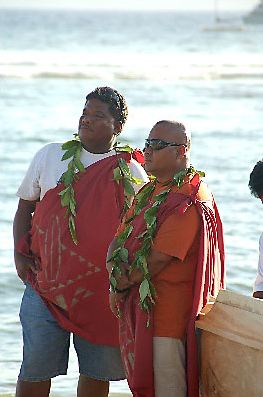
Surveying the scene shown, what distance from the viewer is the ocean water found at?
9.85 meters

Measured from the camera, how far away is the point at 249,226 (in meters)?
12.0

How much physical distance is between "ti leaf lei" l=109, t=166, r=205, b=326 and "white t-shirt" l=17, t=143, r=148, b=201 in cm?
38

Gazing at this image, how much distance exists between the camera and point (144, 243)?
4.87 metres

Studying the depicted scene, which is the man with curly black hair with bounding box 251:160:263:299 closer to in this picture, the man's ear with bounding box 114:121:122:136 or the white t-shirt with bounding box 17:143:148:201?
the white t-shirt with bounding box 17:143:148:201

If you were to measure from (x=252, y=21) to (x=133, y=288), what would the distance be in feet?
376

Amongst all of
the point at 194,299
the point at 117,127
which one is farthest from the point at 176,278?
the point at 117,127

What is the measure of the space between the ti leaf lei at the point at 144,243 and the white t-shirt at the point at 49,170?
1.23 feet

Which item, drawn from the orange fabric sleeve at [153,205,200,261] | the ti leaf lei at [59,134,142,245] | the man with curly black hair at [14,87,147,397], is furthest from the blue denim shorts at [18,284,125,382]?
the orange fabric sleeve at [153,205,200,261]

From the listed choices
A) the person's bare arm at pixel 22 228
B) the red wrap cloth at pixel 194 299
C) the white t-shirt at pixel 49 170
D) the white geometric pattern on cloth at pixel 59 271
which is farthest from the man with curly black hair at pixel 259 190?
the person's bare arm at pixel 22 228

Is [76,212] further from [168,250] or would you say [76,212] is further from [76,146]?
[168,250]

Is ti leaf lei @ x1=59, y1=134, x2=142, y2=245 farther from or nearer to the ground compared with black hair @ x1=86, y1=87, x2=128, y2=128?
nearer to the ground

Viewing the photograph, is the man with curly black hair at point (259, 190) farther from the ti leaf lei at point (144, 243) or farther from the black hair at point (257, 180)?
the ti leaf lei at point (144, 243)

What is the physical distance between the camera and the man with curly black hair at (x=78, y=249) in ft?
17.4

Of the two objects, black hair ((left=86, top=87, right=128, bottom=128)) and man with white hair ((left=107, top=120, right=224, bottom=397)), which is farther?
black hair ((left=86, top=87, right=128, bottom=128))
